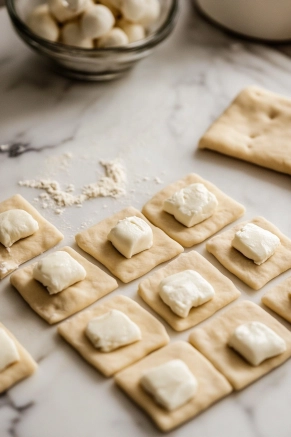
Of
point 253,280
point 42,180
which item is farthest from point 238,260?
point 42,180

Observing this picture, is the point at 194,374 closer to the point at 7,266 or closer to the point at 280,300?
the point at 280,300

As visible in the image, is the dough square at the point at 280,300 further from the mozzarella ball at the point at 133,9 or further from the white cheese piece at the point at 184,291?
the mozzarella ball at the point at 133,9

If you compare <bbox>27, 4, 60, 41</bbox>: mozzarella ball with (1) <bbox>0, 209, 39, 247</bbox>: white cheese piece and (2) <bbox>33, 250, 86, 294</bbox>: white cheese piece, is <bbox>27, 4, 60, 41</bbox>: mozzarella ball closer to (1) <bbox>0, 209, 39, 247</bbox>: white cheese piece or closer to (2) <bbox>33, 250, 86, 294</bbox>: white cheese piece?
(1) <bbox>0, 209, 39, 247</bbox>: white cheese piece

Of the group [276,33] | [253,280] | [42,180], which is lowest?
[42,180]

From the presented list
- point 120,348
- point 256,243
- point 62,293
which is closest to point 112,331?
point 120,348

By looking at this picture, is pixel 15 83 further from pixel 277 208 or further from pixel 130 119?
pixel 277 208

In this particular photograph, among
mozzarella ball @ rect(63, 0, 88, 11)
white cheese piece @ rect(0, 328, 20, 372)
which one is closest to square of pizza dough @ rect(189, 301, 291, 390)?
white cheese piece @ rect(0, 328, 20, 372)
